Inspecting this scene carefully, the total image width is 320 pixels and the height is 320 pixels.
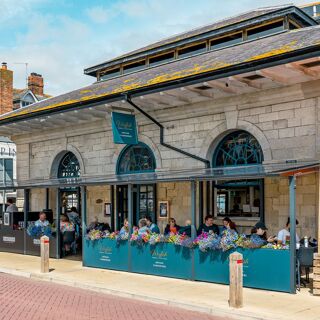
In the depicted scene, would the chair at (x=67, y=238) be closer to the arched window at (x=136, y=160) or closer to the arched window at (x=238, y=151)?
the arched window at (x=136, y=160)

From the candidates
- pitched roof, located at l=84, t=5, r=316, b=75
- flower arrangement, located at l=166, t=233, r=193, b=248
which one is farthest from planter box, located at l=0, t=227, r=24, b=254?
pitched roof, located at l=84, t=5, r=316, b=75

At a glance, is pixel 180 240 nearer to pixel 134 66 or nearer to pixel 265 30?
pixel 265 30

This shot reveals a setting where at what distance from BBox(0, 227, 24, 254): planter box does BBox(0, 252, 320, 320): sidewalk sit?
9.10 feet

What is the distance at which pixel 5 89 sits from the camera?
118 feet

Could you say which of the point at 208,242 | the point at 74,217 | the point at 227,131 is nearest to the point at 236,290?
the point at 208,242

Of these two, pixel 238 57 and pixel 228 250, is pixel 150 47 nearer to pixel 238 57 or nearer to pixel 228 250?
pixel 238 57

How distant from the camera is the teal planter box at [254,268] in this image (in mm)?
10477

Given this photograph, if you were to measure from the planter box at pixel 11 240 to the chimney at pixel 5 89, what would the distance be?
1859 centimetres

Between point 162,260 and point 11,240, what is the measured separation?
761 centimetres

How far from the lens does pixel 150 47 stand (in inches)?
776

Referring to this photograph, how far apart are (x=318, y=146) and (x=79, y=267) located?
7.18 metres

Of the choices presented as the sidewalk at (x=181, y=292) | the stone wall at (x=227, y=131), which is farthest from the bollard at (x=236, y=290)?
the stone wall at (x=227, y=131)

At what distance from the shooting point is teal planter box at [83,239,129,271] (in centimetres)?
1377

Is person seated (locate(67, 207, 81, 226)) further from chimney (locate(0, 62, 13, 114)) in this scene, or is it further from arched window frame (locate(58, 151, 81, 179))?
chimney (locate(0, 62, 13, 114))
